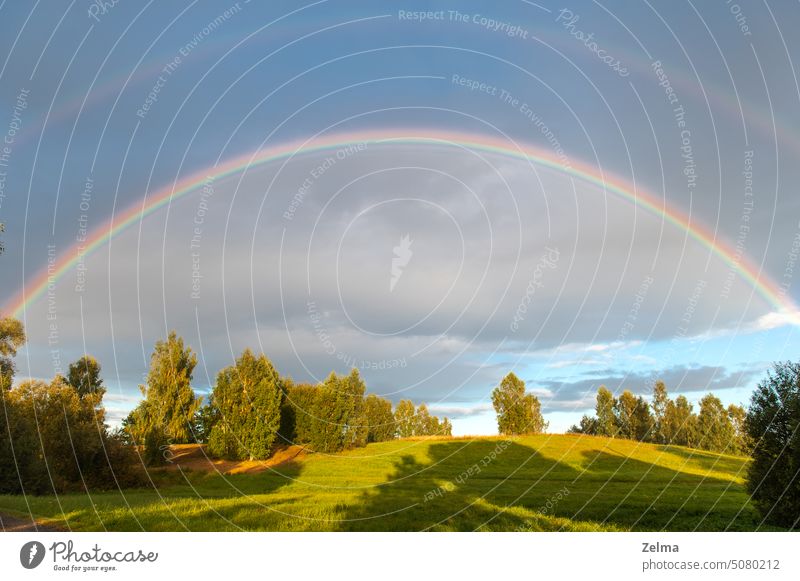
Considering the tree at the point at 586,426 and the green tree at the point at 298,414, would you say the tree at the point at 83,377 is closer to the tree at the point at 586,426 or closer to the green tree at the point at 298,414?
the green tree at the point at 298,414

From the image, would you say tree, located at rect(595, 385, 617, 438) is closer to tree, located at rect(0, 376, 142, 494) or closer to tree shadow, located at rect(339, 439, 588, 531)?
tree shadow, located at rect(339, 439, 588, 531)

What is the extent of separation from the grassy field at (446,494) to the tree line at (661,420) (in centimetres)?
3242

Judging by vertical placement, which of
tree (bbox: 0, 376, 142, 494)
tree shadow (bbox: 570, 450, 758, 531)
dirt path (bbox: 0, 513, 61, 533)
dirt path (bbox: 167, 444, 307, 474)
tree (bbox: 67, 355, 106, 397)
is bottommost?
tree shadow (bbox: 570, 450, 758, 531)

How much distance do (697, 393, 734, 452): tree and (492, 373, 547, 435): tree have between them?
129ft

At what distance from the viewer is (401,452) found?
67438mm

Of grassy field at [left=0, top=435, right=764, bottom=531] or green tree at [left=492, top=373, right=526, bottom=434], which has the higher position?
green tree at [left=492, top=373, right=526, bottom=434]

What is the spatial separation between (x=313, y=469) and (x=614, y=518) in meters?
35.9

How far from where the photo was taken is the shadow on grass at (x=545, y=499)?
782 inches

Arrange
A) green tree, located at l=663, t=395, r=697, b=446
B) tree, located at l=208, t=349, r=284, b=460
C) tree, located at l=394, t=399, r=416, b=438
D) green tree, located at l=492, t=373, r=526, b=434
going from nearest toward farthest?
tree, located at l=208, t=349, r=284, b=460
green tree, located at l=492, t=373, r=526, b=434
green tree, located at l=663, t=395, r=697, b=446
tree, located at l=394, t=399, r=416, b=438

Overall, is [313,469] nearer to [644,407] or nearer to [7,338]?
[7,338]

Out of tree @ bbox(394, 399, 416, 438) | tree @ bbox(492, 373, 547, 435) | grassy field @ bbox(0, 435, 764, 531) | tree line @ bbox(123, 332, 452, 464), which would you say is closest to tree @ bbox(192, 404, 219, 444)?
tree line @ bbox(123, 332, 452, 464)

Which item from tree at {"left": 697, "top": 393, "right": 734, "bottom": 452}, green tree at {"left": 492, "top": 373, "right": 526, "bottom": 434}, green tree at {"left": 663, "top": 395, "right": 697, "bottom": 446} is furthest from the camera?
green tree at {"left": 663, "top": 395, "right": 697, "bottom": 446}

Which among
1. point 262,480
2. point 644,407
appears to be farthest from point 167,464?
point 644,407

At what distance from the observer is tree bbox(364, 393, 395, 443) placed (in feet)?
315
